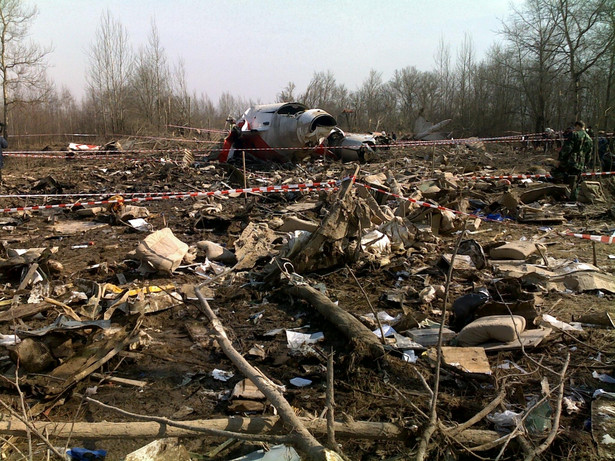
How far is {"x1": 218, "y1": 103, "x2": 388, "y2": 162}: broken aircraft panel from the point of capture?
52.3 feet

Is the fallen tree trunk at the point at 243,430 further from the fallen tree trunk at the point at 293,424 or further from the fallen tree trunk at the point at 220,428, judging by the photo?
the fallen tree trunk at the point at 293,424

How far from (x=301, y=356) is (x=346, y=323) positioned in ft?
1.66

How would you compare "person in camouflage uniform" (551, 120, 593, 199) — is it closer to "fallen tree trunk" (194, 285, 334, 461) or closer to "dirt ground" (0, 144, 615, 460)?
"dirt ground" (0, 144, 615, 460)

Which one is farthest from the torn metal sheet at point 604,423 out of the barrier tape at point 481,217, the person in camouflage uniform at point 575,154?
the person in camouflage uniform at point 575,154

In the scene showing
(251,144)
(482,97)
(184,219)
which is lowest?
(184,219)

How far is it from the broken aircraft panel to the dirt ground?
685 centimetres

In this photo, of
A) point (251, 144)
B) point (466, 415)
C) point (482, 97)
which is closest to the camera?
point (466, 415)

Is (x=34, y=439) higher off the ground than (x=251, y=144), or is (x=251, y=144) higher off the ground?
(x=251, y=144)

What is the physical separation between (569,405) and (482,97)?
41.3 m

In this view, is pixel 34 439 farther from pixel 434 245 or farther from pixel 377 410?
pixel 434 245

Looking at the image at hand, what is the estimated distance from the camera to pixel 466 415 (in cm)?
285

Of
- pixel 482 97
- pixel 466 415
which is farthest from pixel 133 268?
pixel 482 97

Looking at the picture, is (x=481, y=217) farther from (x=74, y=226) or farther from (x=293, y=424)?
(x=74, y=226)

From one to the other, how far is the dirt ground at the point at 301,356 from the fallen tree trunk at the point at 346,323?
0.09 meters
